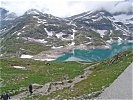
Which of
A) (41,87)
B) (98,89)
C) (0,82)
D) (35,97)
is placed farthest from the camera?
(0,82)

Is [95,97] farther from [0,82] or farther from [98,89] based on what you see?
[0,82]

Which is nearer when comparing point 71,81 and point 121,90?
point 121,90

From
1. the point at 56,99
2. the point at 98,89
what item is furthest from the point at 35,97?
the point at 98,89

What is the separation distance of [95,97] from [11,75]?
54.1 meters

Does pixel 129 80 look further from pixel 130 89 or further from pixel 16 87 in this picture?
pixel 16 87

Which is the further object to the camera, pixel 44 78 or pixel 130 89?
pixel 44 78

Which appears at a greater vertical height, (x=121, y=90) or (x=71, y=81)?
(x=121, y=90)

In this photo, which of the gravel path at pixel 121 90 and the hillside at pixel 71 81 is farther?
the hillside at pixel 71 81

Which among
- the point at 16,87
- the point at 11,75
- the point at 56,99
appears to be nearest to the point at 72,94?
the point at 56,99

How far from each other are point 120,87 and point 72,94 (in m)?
8.65

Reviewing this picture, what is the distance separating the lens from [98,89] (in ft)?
167

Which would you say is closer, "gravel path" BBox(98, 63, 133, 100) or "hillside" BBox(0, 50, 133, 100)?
"gravel path" BBox(98, 63, 133, 100)

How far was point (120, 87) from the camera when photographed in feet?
152

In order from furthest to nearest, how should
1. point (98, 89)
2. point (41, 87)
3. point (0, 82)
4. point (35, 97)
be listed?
point (0, 82) < point (41, 87) < point (35, 97) < point (98, 89)
